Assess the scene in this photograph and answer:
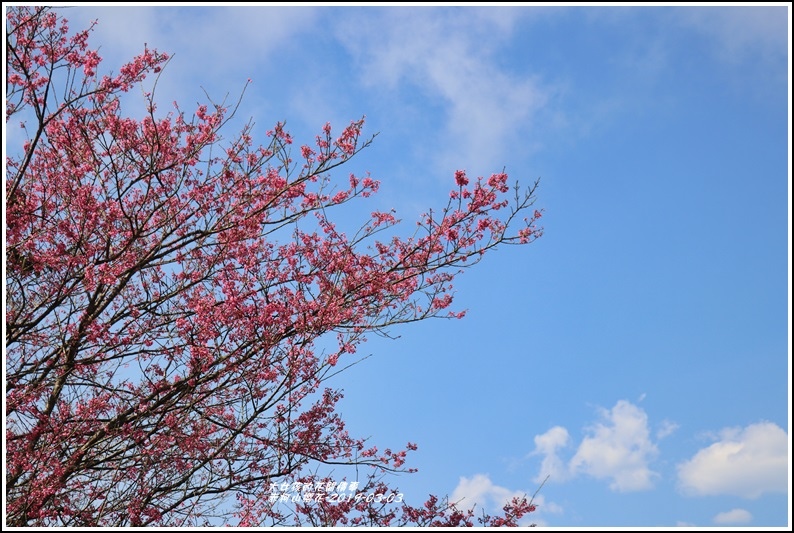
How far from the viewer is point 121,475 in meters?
7.23

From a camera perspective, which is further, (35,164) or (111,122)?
(35,164)

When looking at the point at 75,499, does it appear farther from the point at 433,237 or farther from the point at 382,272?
the point at 433,237

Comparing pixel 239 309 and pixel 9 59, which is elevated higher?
pixel 9 59

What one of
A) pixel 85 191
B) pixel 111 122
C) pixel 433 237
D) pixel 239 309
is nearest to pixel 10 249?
pixel 85 191

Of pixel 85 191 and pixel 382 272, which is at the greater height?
pixel 85 191

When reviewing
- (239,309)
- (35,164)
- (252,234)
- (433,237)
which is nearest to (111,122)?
(35,164)

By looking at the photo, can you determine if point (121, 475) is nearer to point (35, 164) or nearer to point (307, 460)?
point (307, 460)

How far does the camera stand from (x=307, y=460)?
7527 mm

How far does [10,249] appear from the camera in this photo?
7.24 meters

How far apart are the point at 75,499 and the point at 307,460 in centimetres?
246

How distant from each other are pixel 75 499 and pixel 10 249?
2667 mm

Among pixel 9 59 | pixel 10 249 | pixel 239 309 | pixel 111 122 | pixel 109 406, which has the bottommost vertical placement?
pixel 109 406

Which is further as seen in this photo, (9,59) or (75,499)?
(75,499)

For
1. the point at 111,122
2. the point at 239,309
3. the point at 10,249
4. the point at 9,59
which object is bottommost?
the point at 239,309
